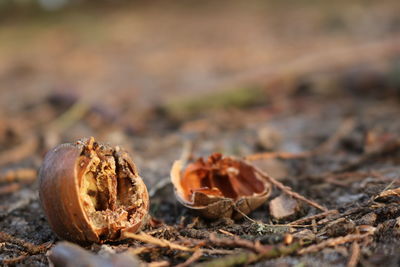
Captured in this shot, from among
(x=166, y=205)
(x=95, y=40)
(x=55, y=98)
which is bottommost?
(x=166, y=205)

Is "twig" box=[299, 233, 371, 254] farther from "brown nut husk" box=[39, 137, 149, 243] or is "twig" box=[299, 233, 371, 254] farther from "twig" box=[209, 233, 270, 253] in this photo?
"brown nut husk" box=[39, 137, 149, 243]

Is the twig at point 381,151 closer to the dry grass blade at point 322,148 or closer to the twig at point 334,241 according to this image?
the dry grass blade at point 322,148

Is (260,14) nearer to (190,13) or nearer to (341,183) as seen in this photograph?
(190,13)

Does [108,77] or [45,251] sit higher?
[108,77]

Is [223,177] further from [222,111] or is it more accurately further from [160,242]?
[222,111]

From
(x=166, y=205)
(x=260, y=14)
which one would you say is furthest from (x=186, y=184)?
(x=260, y=14)

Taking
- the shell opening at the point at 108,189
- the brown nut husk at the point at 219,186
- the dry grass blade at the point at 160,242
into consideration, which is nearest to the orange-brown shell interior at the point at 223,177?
the brown nut husk at the point at 219,186
